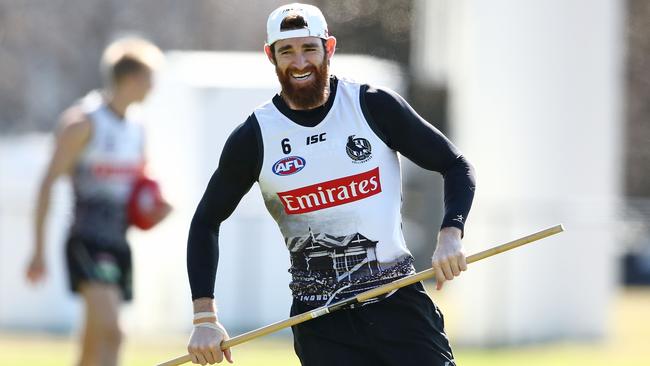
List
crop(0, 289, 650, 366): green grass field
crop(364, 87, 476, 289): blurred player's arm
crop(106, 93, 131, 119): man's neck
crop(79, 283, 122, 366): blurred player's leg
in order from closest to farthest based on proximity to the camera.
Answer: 1. crop(364, 87, 476, 289): blurred player's arm
2. crop(79, 283, 122, 366): blurred player's leg
3. crop(106, 93, 131, 119): man's neck
4. crop(0, 289, 650, 366): green grass field

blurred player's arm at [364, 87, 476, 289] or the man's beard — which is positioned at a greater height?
the man's beard

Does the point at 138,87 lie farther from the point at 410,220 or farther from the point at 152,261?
the point at 410,220

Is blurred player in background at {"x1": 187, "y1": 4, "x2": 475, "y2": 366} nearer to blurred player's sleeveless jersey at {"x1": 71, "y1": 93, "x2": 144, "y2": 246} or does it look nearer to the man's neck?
blurred player's sleeveless jersey at {"x1": 71, "y1": 93, "x2": 144, "y2": 246}

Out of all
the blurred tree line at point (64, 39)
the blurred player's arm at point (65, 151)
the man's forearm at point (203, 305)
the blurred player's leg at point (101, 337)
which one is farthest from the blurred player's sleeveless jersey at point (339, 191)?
the blurred tree line at point (64, 39)

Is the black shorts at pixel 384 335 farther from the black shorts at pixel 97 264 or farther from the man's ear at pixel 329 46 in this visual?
the black shorts at pixel 97 264

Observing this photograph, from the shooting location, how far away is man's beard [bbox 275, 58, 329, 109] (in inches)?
222

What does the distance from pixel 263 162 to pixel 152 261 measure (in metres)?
10.3

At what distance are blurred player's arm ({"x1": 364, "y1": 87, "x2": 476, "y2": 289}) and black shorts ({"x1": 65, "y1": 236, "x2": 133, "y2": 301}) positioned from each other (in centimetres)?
337

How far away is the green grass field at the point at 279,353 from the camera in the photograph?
1248 cm

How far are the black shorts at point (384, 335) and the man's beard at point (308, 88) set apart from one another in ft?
2.57

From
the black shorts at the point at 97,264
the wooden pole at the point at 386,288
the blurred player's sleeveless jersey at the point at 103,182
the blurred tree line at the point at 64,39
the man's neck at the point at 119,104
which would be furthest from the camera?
the blurred tree line at the point at 64,39

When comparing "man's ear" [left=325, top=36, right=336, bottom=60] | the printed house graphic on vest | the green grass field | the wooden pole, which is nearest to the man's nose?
"man's ear" [left=325, top=36, right=336, bottom=60]

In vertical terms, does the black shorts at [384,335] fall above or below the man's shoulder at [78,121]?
below

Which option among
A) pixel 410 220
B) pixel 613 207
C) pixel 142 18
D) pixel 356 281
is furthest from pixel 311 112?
pixel 142 18
